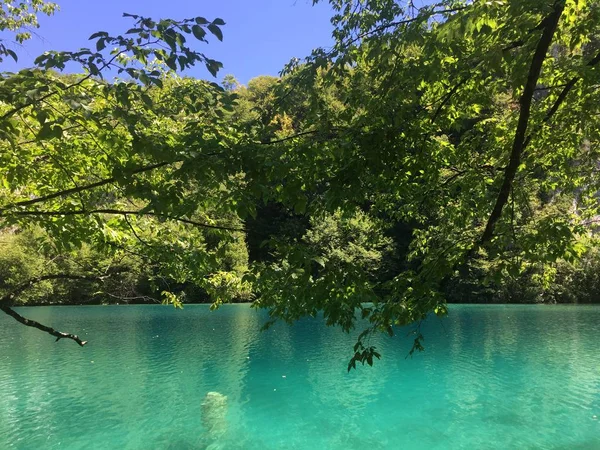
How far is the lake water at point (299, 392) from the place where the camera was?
336 inches

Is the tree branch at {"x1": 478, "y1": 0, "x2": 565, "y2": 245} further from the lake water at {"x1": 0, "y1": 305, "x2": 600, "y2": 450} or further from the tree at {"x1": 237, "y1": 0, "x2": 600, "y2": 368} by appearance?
the lake water at {"x1": 0, "y1": 305, "x2": 600, "y2": 450}

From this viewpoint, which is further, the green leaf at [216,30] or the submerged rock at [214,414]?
the submerged rock at [214,414]

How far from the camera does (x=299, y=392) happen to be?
11.5 metres

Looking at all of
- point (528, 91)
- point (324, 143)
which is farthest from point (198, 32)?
point (528, 91)

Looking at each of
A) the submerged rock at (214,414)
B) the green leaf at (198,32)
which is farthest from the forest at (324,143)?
the submerged rock at (214,414)

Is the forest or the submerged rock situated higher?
the forest

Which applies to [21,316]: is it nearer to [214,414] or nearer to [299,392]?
[214,414]

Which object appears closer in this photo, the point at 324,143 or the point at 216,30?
the point at 216,30

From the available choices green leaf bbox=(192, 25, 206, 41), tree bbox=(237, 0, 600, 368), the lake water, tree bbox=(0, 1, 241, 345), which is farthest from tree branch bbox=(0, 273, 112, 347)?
the lake water

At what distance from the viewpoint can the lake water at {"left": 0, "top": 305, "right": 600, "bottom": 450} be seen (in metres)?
8.55

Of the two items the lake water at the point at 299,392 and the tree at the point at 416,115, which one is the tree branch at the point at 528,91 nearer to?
the tree at the point at 416,115

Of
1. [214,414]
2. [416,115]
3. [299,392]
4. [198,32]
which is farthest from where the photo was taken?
[299,392]

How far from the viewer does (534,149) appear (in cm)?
447

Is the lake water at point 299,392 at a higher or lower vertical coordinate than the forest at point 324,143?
lower
